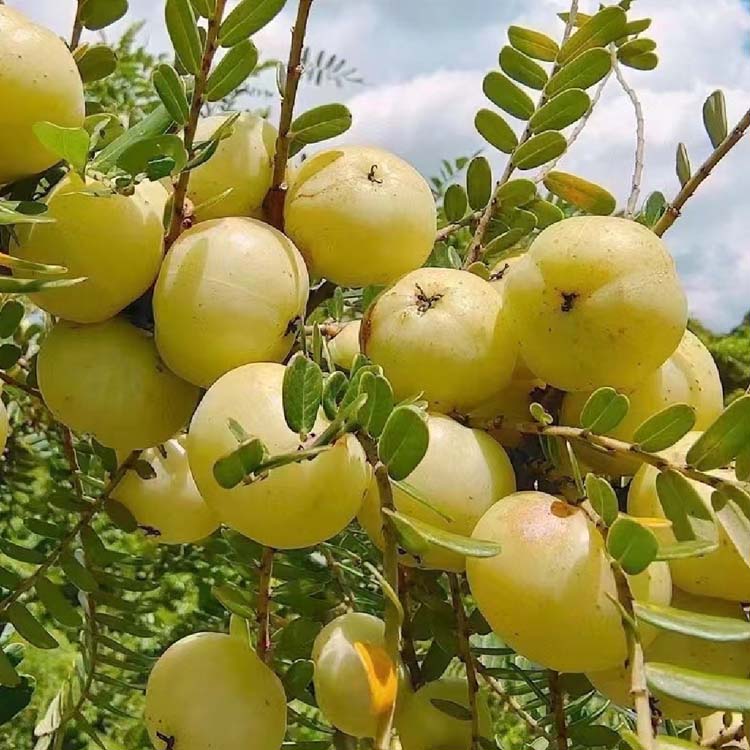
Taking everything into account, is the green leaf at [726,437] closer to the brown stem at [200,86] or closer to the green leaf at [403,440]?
the green leaf at [403,440]

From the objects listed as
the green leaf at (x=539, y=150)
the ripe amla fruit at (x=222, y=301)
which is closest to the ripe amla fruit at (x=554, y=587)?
the ripe amla fruit at (x=222, y=301)

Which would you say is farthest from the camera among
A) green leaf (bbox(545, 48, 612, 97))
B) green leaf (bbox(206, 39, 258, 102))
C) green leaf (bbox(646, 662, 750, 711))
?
green leaf (bbox(545, 48, 612, 97))

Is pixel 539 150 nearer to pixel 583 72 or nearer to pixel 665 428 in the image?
pixel 583 72

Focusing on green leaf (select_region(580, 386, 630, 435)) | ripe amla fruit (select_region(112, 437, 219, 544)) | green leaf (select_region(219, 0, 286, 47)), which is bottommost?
ripe amla fruit (select_region(112, 437, 219, 544))

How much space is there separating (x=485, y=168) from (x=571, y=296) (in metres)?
0.18

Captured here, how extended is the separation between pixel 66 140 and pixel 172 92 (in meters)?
0.06

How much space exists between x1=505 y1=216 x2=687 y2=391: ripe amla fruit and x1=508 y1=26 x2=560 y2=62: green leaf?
0.20 m

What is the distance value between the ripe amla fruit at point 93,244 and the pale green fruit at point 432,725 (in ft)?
0.77

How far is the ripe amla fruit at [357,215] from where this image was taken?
1.58ft

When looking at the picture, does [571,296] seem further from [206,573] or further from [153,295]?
[206,573]

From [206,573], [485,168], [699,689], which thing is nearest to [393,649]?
[699,689]

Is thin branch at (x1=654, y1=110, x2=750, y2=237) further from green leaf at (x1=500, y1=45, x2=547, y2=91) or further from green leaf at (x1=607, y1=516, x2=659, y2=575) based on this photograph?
green leaf at (x1=607, y1=516, x2=659, y2=575)

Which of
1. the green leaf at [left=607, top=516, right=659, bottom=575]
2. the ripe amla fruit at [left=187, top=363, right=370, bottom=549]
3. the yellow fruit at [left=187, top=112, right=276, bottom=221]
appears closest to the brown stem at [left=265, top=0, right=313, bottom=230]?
the yellow fruit at [left=187, top=112, right=276, bottom=221]

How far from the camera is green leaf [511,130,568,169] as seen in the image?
54cm
